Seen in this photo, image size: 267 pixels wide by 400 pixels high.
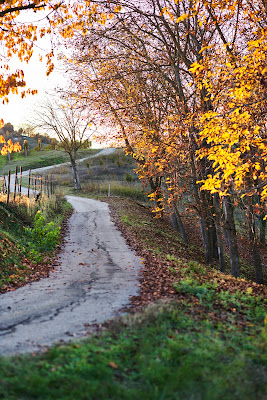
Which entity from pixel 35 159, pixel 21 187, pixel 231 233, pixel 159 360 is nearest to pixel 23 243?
pixel 231 233

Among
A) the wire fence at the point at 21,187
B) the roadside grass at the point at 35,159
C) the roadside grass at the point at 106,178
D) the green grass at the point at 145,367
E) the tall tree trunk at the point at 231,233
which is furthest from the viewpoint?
the roadside grass at the point at 35,159

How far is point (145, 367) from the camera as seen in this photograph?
3.45 m

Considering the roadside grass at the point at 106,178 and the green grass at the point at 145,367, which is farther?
the roadside grass at the point at 106,178

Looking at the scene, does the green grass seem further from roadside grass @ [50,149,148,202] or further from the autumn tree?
roadside grass @ [50,149,148,202]

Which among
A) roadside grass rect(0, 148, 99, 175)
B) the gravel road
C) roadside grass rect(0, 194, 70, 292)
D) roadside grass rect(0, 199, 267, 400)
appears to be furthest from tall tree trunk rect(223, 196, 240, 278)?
roadside grass rect(0, 148, 99, 175)

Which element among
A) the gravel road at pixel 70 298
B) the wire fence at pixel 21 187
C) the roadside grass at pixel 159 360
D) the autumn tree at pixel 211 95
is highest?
the autumn tree at pixel 211 95

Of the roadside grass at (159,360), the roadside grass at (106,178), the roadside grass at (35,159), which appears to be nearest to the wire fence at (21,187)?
the roadside grass at (106,178)

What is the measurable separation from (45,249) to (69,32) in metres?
6.28

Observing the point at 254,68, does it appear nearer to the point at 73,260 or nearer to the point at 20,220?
the point at 73,260

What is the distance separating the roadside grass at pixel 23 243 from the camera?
26.3 feet

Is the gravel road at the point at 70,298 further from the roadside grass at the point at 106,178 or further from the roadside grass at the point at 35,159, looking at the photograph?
the roadside grass at the point at 35,159

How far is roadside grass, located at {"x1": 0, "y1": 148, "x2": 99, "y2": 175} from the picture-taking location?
49438mm

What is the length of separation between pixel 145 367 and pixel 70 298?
307 cm

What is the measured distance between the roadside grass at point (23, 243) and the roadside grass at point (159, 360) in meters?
3.49
